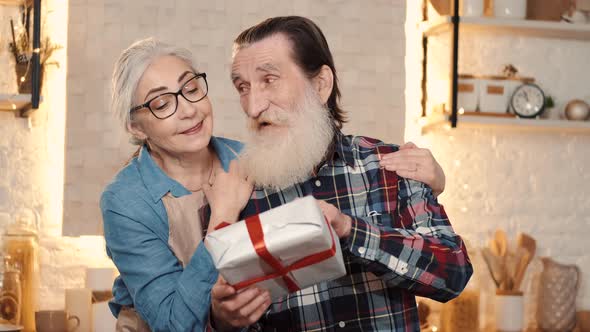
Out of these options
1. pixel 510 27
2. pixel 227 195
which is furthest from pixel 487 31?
pixel 227 195

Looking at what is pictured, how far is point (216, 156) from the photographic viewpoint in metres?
2.44

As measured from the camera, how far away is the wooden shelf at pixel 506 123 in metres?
3.76

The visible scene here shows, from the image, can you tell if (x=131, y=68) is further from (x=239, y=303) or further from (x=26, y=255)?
(x=26, y=255)

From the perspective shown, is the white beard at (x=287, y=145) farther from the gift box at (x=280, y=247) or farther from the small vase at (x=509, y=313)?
the small vase at (x=509, y=313)

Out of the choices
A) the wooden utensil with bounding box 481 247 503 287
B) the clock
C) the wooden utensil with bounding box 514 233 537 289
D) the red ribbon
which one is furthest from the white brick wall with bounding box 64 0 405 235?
the red ribbon

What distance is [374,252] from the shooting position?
1799mm

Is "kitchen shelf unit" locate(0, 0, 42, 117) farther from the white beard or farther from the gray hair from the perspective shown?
the white beard

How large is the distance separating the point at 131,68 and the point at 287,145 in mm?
457

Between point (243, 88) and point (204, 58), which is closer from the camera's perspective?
point (243, 88)

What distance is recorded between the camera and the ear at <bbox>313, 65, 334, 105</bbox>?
7.16ft

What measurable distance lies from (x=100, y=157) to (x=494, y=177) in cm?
164

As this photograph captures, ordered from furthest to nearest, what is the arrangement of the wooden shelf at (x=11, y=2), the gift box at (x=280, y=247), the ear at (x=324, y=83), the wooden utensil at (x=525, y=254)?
the wooden utensil at (x=525, y=254), the wooden shelf at (x=11, y=2), the ear at (x=324, y=83), the gift box at (x=280, y=247)

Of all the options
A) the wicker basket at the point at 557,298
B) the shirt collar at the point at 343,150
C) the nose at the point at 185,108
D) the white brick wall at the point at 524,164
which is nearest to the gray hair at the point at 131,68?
the nose at the point at 185,108

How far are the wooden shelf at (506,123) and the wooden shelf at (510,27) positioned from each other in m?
0.37
